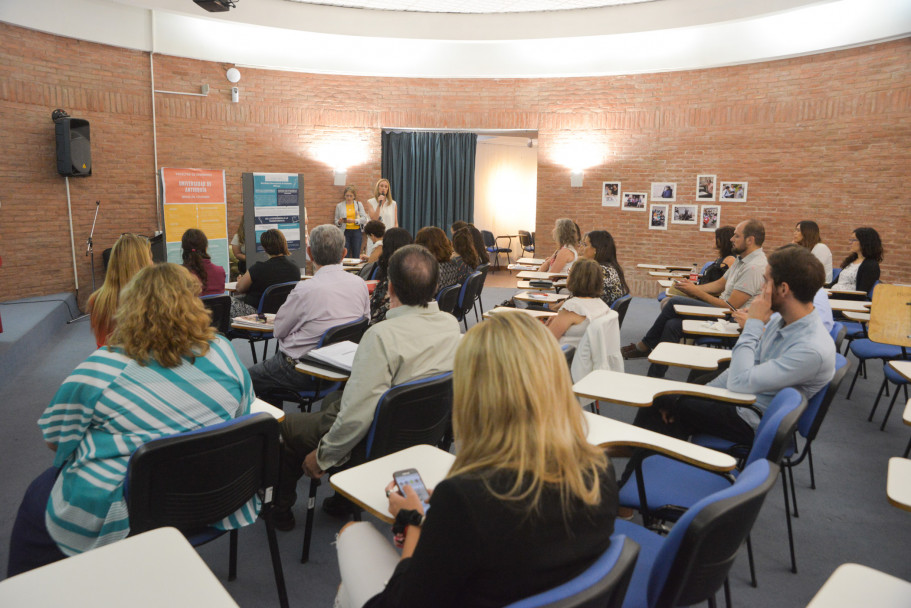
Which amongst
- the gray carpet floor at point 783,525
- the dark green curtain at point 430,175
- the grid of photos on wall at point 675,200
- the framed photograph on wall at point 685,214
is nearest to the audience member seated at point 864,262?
the gray carpet floor at point 783,525

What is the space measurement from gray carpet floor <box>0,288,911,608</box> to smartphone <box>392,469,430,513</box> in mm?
1060

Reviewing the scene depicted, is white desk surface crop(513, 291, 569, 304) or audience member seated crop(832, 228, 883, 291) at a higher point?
audience member seated crop(832, 228, 883, 291)

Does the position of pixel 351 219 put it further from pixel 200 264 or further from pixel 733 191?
pixel 733 191

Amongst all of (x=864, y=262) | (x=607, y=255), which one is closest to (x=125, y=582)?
(x=607, y=255)

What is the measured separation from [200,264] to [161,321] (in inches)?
126

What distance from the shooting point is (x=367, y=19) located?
10.1m

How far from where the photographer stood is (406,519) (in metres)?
1.58

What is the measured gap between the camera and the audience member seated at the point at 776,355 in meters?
2.74

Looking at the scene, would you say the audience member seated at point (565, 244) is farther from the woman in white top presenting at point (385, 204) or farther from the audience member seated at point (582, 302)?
the woman in white top presenting at point (385, 204)

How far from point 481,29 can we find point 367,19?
1.86m

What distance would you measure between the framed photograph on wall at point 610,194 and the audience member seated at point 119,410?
30.4 ft

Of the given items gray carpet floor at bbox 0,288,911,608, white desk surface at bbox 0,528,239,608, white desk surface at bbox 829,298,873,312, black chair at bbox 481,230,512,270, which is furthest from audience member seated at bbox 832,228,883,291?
black chair at bbox 481,230,512,270

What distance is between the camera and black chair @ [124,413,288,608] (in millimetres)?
1833

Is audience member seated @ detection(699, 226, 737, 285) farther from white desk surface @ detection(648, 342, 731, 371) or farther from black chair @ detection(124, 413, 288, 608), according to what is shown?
black chair @ detection(124, 413, 288, 608)
